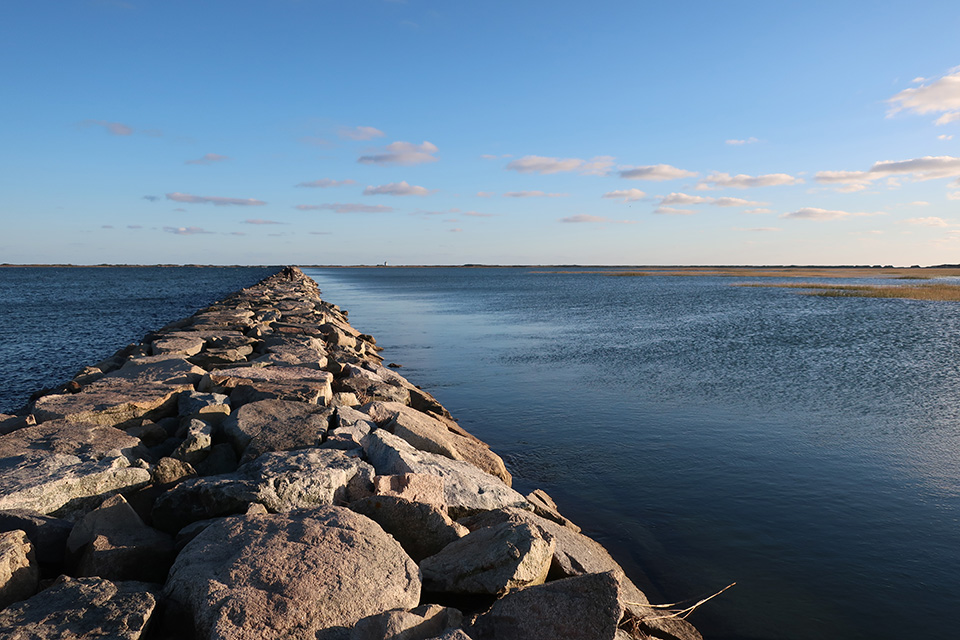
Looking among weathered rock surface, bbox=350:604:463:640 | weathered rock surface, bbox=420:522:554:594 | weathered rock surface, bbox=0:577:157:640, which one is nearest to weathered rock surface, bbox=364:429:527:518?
weathered rock surface, bbox=420:522:554:594

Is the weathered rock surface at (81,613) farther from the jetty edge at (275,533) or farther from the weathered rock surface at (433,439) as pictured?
the weathered rock surface at (433,439)

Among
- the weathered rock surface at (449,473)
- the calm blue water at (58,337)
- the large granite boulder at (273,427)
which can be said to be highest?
the large granite boulder at (273,427)

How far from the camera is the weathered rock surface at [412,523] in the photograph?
502cm

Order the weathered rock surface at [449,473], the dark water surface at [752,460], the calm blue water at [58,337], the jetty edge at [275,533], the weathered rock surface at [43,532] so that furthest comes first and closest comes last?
the calm blue water at [58,337] < the dark water surface at [752,460] < the weathered rock surface at [449,473] < the weathered rock surface at [43,532] < the jetty edge at [275,533]

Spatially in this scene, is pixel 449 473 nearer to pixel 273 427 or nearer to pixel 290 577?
pixel 273 427

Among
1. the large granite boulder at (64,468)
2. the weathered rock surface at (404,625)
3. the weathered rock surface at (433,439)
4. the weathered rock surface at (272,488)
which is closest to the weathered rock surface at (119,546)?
the weathered rock surface at (272,488)

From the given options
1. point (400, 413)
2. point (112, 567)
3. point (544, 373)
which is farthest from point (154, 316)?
point (112, 567)

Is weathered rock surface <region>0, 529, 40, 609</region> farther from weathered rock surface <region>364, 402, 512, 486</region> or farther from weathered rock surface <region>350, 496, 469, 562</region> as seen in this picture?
weathered rock surface <region>364, 402, 512, 486</region>

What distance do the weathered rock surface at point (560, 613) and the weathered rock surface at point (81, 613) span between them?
Answer: 78.6 inches

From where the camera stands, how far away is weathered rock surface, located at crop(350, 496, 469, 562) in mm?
5016

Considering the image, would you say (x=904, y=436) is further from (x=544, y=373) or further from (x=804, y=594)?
(x=544, y=373)

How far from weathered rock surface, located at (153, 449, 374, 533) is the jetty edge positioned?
2cm

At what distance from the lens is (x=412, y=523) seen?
506 cm

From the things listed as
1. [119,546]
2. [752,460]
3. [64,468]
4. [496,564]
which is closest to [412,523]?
[496,564]
